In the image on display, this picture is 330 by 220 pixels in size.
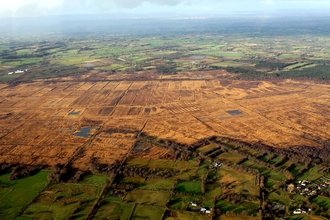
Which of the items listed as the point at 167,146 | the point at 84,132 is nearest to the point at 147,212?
the point at 167,146

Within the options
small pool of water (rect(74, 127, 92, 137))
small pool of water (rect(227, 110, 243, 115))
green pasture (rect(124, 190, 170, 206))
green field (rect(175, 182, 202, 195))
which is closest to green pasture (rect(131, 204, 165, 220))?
green pasture (rect(124, 190, 170, 206))

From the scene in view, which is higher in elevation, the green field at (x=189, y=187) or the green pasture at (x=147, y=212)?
the green field at (x=189, y=187)

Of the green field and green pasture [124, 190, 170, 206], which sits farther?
the green field

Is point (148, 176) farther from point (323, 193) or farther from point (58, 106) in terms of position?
point (58, 106)

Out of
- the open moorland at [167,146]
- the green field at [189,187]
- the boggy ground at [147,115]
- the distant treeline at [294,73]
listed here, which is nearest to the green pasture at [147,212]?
the open moorland at [167,146]

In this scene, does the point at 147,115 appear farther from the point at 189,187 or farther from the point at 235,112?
the point at 189,187

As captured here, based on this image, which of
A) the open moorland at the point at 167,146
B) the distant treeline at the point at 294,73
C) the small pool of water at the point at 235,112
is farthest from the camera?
the distant treeline at the point at 294,73

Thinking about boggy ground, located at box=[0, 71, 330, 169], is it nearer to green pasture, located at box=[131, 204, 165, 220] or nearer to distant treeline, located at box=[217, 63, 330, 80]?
distant treeline, located at box=[217, 63, 330, 80]

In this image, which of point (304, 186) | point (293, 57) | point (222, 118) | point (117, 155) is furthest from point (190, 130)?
point (293, 57)

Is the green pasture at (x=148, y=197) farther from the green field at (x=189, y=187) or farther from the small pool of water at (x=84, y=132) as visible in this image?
the small pool of water at (x=84, y=132)
